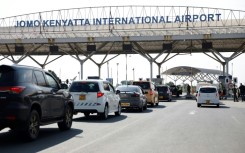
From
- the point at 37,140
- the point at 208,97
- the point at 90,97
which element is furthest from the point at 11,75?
the point at 208,97

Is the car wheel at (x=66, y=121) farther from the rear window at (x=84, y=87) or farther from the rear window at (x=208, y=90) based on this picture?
the rear window at (x=208, y=90)

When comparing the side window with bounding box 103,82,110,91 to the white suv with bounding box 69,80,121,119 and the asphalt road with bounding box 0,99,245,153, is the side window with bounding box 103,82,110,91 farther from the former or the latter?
the asphalt road with bounding box 0,99,245,153

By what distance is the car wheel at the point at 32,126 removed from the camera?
32.1 ft

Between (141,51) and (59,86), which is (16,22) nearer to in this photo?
(141,51)

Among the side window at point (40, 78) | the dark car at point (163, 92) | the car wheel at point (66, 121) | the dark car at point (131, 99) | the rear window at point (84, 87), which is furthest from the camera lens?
the dark car at point (163, 92)

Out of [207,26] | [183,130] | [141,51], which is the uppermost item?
[207,26]

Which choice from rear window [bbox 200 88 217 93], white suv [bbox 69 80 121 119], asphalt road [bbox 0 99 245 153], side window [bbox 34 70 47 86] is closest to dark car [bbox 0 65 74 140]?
side window [bbox 34 70 47 86]

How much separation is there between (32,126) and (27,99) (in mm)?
847

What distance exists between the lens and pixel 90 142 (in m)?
10.1

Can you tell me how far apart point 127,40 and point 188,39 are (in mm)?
6935

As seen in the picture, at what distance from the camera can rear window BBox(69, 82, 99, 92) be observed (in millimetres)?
17125

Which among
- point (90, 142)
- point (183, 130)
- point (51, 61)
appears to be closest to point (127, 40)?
point (51, 61)

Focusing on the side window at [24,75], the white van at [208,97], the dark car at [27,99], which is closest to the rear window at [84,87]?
the dark car at [27,99]

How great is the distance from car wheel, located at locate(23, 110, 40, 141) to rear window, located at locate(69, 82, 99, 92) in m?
6.81
